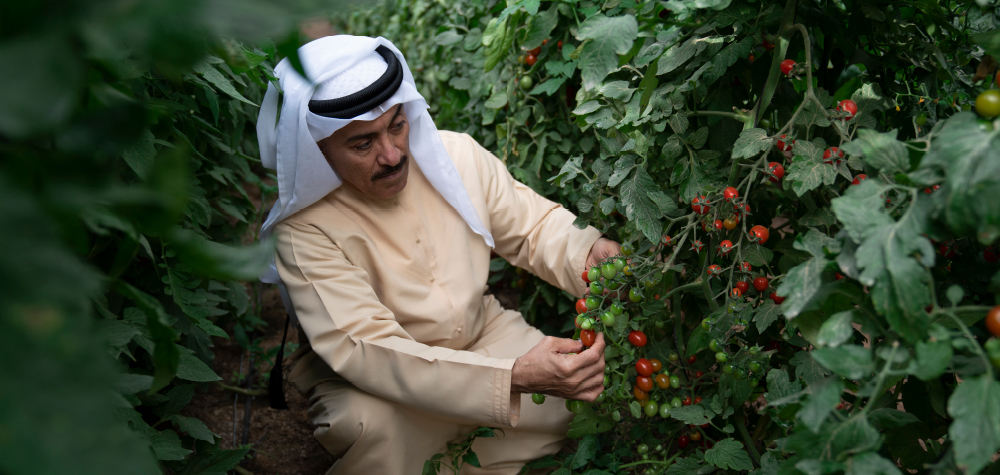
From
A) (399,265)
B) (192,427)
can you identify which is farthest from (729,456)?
(192,427)

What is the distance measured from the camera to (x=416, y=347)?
1661 millimetres

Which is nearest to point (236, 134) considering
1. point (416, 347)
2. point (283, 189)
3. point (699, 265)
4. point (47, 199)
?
point (283, 189)

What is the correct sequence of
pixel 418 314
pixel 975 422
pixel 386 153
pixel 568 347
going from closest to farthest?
pixel 975 422 < pixel 568 347 < pixel 386 153 < pixel 418 314

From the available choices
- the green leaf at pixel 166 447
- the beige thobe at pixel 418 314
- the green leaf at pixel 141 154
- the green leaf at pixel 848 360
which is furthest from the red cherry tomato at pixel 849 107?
the green leaf at pixel 166 447

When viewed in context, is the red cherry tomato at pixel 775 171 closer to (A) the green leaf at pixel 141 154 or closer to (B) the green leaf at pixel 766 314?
(B) the green leaf at pixel 766 314

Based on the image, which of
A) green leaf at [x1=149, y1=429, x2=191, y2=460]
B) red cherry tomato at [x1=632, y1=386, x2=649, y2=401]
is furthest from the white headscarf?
red cherry tomato at [x1=632, y1=386, x2=649, y2=401]

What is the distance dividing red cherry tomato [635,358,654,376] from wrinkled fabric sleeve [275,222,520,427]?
34 centimetres

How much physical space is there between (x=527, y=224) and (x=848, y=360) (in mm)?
1433

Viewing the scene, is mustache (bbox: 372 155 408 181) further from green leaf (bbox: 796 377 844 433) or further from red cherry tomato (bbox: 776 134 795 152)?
green leaf (bbox: 796 377 844 433)

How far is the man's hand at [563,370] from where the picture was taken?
59.6 inches

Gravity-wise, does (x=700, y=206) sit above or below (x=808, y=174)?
below

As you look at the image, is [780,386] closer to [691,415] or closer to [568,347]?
[691,415]

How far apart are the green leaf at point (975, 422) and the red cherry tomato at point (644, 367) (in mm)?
830

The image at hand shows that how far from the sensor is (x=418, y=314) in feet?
6.10
